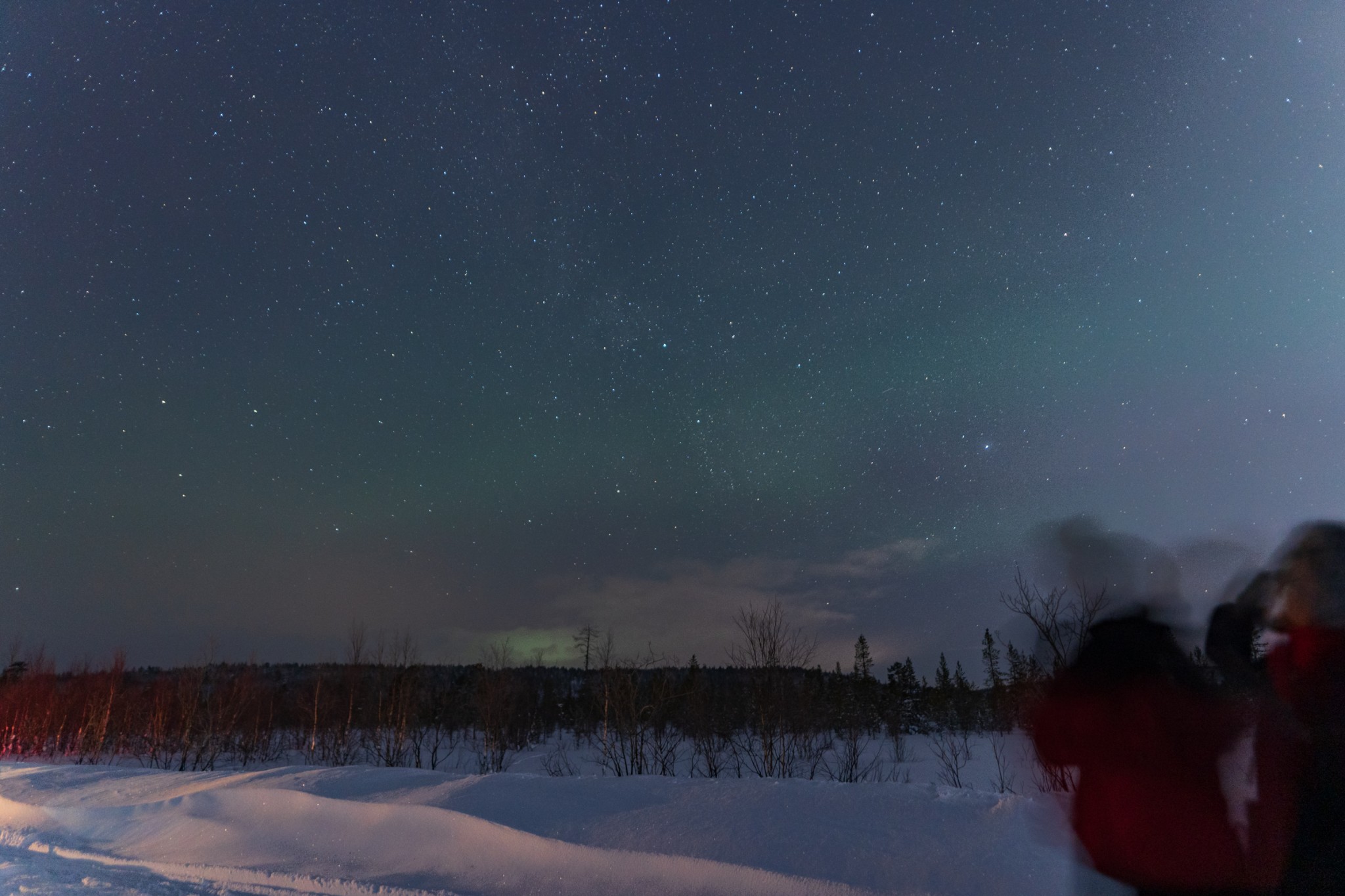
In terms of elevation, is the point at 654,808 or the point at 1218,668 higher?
the point at 1218,668

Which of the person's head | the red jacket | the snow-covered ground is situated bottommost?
the snow-covered ground

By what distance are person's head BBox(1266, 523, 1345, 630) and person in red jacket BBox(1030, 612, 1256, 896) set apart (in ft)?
1.15

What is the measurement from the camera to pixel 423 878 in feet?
20.2

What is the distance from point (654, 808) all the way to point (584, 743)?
5638cm

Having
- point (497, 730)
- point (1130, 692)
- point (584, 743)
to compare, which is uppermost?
point (1130, 692)

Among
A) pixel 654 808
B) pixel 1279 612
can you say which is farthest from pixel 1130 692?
pixel 654 808

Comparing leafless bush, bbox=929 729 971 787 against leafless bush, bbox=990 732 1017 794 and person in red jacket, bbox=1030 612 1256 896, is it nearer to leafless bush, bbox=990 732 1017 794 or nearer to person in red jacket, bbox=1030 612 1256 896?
leafless bush, bbox=990 732 1017 794

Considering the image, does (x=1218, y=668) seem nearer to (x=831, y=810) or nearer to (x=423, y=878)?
(x=831, y=810)

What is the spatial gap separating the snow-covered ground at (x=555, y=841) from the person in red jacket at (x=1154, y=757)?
2.58 metres

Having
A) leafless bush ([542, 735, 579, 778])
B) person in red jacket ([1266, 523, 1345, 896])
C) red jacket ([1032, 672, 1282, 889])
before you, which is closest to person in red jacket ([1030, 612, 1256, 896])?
red jacket ([1032, 672, 1282, 889])

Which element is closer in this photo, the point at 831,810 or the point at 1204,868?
the point at 1204,868

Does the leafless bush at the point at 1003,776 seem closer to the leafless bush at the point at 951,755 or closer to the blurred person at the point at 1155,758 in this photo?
the leafless bush at the point at 951,755

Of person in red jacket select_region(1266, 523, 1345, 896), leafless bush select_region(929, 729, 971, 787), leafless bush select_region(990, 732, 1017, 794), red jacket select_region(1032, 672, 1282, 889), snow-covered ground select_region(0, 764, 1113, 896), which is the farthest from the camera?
leafless bush select_region(929, 729, 971, 787)

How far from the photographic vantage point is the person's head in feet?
7.48
